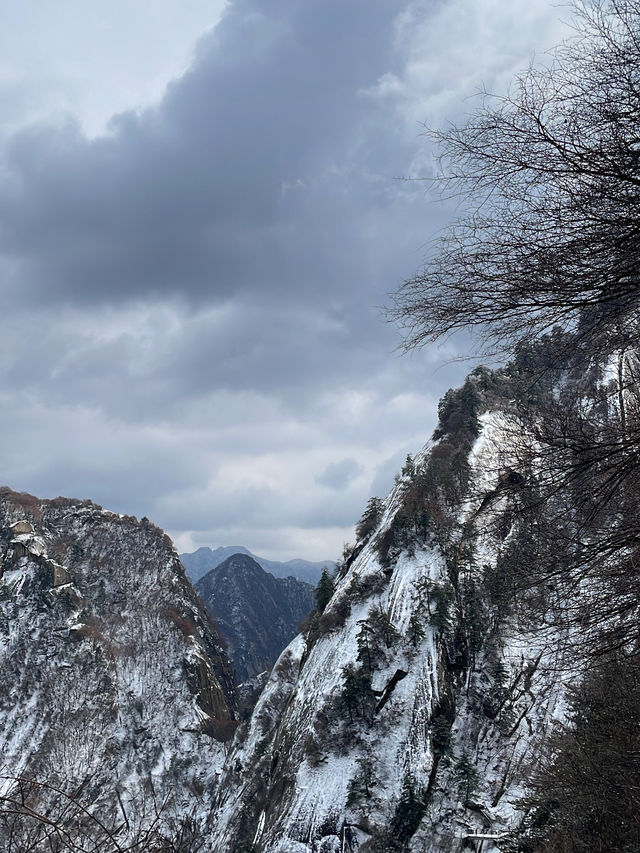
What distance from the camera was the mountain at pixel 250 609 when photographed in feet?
512

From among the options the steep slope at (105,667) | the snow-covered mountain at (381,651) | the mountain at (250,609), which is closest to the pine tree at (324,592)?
the snow-covered mountain at (381,651)

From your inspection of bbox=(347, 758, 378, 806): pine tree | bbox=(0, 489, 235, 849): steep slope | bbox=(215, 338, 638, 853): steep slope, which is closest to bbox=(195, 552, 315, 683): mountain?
bbox=(0, 489, 235, 849): steep slope

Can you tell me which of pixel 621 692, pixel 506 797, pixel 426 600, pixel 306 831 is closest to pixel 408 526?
pixel 426 600

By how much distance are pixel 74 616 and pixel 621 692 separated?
60938 mm

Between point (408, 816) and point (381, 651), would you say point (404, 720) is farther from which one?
point (408, 816)

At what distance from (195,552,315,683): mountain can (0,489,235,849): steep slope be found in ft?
293

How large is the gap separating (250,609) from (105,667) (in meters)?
125

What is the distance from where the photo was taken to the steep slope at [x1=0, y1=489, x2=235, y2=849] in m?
46.8

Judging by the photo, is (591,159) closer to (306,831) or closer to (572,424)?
(572,424)

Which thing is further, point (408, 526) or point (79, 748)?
point (79, 748)

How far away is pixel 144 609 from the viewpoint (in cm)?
6341

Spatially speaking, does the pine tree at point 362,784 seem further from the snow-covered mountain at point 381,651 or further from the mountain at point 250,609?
the mountain at point 250,609

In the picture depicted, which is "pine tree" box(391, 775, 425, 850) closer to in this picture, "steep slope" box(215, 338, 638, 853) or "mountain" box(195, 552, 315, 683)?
"steep slope" box(215, 338, 638, 853)

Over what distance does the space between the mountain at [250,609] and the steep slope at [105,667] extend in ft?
293
